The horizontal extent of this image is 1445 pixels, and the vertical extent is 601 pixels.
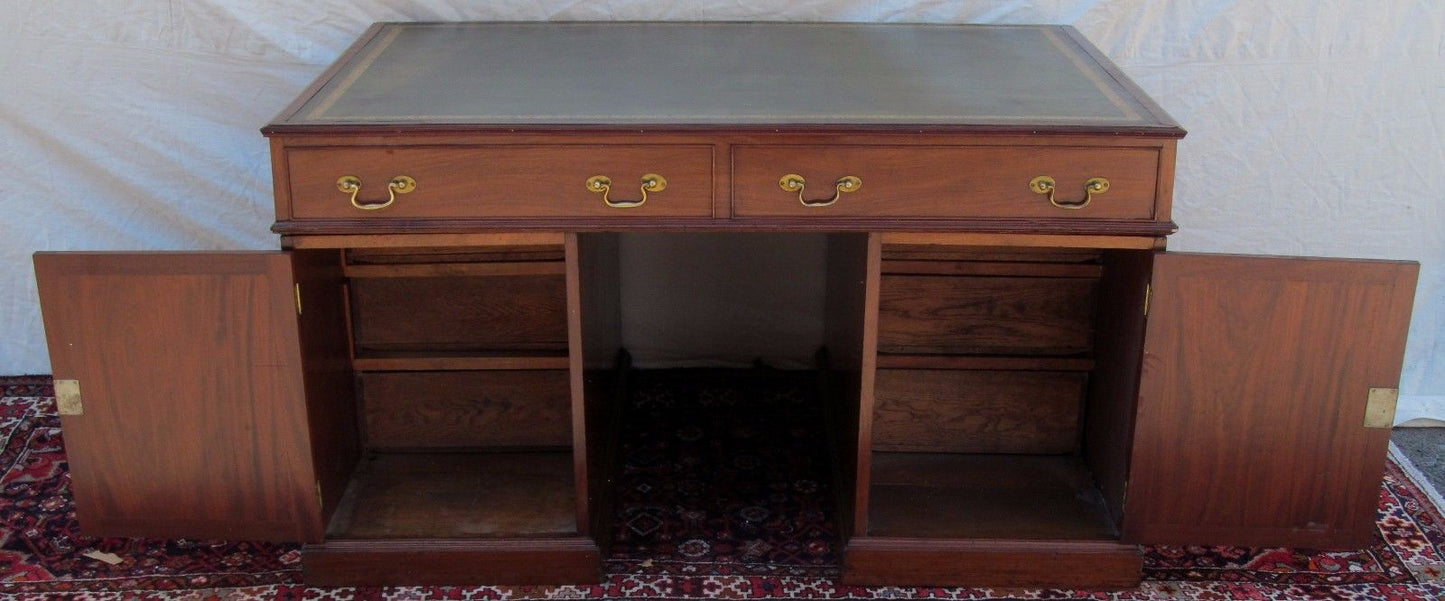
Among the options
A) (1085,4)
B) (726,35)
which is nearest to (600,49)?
(726,35)

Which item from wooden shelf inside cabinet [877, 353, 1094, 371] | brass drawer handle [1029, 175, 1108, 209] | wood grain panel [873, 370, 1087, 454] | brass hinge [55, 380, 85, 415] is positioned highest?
brass drawer handle [1029, 175, 1108, 209]

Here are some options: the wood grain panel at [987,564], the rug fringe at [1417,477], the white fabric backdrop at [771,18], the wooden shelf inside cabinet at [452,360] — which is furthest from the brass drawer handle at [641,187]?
the rug fringe at [1417,477]

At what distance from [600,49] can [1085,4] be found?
1043 millimetres

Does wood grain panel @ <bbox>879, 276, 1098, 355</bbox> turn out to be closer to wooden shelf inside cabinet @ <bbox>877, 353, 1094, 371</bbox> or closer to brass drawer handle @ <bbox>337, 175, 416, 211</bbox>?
wooden shelf inside cabinet @ <bbox>877, 353, 1094, 371</bbox>

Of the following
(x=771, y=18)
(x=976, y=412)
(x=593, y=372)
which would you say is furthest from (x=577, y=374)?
(x=771, y=18)

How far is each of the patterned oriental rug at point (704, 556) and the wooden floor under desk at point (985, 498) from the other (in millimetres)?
100

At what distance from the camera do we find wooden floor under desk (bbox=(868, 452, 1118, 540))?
5.85 ft

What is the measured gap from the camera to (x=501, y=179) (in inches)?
59.4

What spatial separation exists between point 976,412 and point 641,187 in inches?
36.5

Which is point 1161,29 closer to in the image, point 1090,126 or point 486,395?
point 1090,126

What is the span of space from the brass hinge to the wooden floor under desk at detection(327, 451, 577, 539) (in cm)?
43

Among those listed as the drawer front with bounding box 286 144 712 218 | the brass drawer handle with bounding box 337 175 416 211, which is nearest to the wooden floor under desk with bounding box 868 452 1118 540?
the drawer front with bounding box 286 144 712 218

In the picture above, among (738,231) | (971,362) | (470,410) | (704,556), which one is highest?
(738,231)

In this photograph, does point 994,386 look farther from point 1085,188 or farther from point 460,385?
point 460,385
